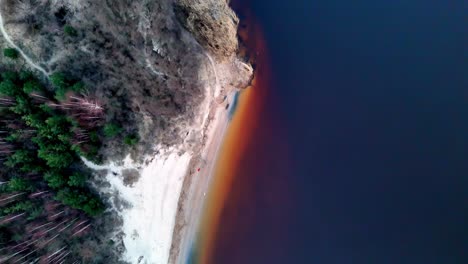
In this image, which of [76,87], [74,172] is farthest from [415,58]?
[74,172]

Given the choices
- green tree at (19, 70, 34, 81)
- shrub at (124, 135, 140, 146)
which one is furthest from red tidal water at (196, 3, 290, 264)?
green tree at (19, 70, 34, 81)

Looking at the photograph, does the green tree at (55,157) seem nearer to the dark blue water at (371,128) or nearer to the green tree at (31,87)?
the green tree at (31,87)

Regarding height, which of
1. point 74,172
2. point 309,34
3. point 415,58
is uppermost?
point 415,58

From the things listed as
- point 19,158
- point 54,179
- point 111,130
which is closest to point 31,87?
point 19,158

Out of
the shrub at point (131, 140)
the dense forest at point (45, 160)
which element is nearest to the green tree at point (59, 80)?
the dense forest at point (45, 160)

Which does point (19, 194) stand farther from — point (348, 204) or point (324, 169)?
point (348, 204)

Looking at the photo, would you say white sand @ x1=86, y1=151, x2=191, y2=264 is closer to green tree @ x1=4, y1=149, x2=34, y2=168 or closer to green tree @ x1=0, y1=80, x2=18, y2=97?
green tree @ x1=4, y1=149, x2=34, y2=168

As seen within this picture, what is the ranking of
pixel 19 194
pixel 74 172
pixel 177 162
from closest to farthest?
pixel 19 194
pixel 74 172
pixel 177 162
